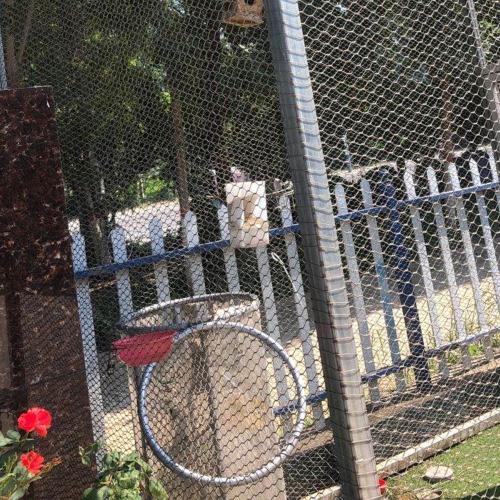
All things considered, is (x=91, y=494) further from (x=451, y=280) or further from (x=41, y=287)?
(x=451, y=280)

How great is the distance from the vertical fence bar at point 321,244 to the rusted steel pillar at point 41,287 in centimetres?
134

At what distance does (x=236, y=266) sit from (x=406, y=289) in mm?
1159

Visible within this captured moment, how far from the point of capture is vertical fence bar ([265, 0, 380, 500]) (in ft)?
4.94

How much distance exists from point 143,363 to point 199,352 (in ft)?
0.88

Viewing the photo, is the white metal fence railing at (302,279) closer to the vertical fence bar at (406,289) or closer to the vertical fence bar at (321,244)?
the vertical fence bar at (406,289)

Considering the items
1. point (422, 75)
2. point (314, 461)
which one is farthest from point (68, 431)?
point (422, 75)

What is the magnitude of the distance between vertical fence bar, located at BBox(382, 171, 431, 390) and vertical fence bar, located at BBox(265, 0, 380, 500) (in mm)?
2452

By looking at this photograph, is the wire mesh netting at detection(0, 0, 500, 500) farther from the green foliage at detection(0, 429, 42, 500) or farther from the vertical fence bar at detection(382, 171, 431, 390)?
the green foliage at detection(0, 429, 42, 500)

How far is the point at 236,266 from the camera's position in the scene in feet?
11.8

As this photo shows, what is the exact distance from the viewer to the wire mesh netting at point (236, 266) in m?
2.57

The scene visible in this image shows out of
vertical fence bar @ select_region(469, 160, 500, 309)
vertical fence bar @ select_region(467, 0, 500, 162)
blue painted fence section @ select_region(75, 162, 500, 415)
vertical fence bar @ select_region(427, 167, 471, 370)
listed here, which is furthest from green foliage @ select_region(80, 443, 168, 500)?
vertical fence bar @ select_region(469, 160, 500, 309)

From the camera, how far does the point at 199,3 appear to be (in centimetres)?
391

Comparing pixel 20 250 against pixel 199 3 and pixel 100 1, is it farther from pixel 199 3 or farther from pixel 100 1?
pixel 199 3

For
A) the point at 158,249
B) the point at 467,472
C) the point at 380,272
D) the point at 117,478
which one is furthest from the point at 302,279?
the point at 117,478
